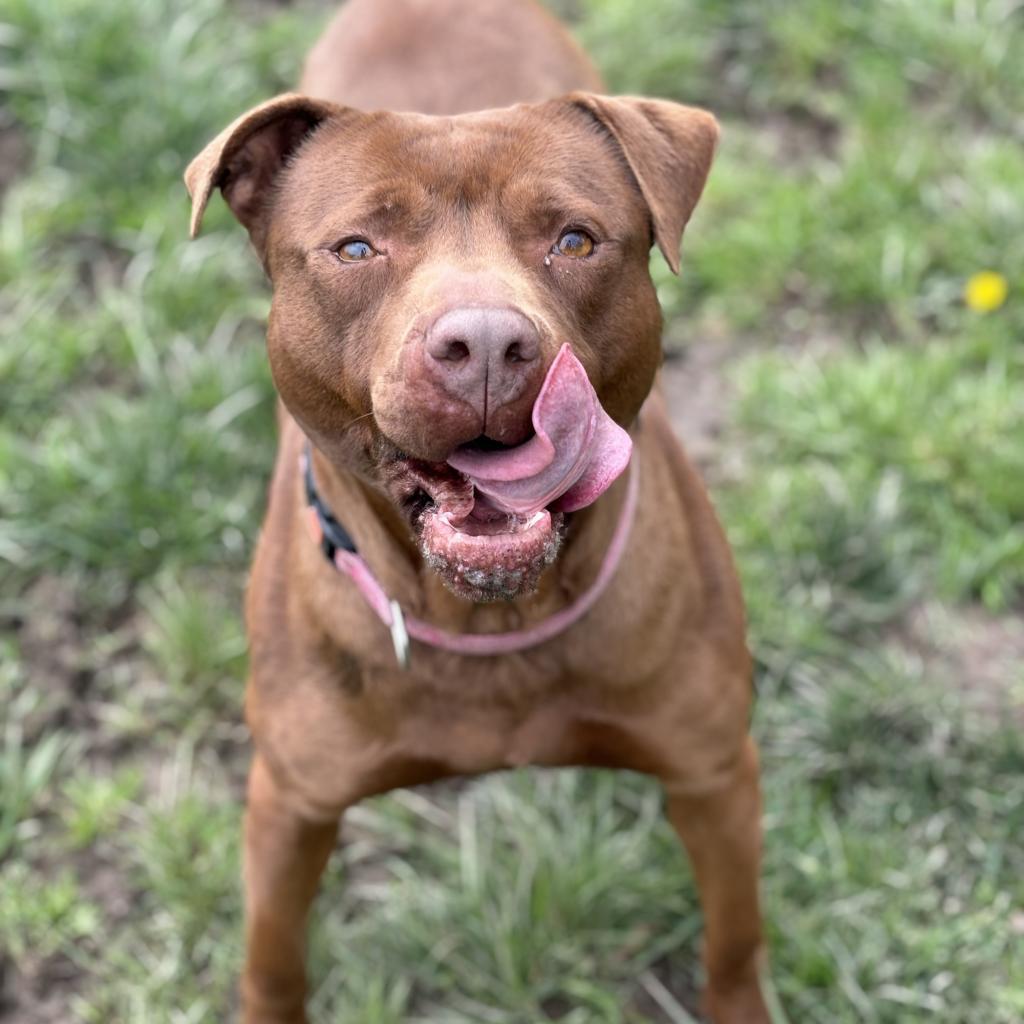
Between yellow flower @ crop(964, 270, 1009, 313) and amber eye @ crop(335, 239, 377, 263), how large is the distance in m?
2.93

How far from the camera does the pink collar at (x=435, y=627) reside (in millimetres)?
3320

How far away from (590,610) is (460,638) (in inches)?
10.9

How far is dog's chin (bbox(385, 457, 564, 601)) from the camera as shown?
9.05ft

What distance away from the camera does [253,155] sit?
3275 millimetres

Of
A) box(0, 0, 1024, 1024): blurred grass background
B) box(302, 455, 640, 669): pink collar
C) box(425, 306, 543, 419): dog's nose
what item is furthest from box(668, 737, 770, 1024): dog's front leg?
box(425, 306, 543, 419): dog's nose

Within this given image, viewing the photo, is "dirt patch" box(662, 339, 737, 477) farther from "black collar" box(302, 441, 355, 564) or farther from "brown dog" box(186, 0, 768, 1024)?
"black collar" box(302, 441, 355, 564)

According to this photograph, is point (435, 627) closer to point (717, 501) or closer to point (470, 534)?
point (470, 534)

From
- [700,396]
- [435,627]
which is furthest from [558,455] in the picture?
[700,396]

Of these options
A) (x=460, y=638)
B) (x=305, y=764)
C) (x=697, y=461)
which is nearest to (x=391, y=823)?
(x=305, y=764)

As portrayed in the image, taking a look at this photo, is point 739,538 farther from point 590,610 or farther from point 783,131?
point 783,131

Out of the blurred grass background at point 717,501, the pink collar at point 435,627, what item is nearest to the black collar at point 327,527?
the pink collar at point 435,627

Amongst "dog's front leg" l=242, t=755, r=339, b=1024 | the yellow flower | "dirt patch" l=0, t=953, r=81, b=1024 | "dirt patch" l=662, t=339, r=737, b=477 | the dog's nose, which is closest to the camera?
the dog's nose

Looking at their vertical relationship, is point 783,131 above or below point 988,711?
above

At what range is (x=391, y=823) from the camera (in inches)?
172
